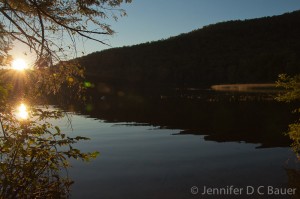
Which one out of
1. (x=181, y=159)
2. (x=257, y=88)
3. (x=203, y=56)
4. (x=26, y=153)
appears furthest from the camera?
(x=203, y=56)

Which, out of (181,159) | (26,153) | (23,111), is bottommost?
(181,159)

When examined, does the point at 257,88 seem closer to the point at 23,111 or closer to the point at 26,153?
the point at 23,111

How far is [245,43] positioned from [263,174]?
511 ft

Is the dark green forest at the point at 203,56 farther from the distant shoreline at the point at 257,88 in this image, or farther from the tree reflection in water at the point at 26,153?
the tree reflection in water at the point at 26,153

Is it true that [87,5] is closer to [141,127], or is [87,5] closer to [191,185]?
[191,185]

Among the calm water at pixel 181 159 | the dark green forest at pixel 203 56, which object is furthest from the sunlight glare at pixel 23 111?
the dark green forest at pixel 203 56

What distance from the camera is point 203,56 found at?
16125 cm

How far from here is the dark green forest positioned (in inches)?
5318

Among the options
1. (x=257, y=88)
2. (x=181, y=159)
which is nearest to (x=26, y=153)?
(x=181, y=159)

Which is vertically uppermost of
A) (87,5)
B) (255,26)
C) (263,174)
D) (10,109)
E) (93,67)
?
(255,26)

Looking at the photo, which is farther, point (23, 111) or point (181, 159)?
point (181, 159)

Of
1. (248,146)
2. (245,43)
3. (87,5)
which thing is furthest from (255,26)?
(87,5)

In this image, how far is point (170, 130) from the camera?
2934 centimetres

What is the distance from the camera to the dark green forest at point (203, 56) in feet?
443
